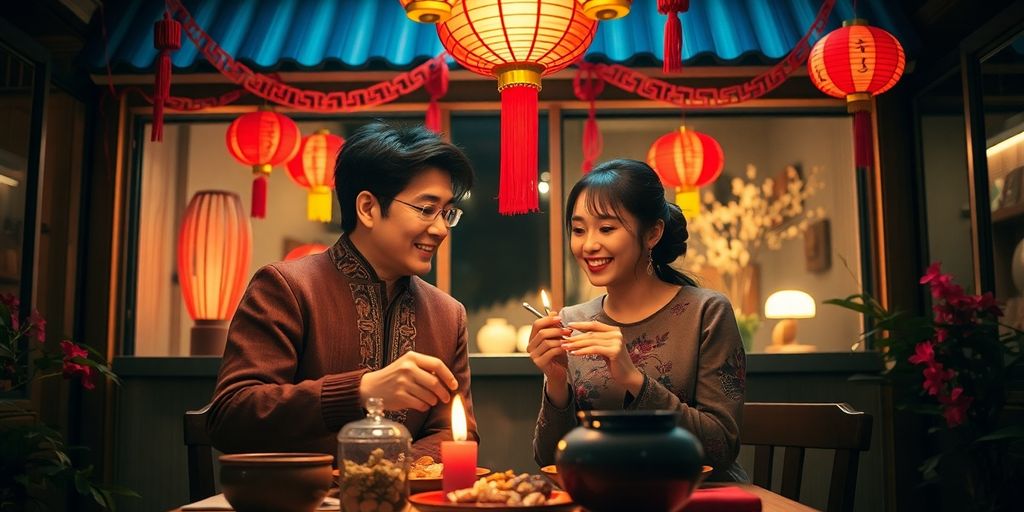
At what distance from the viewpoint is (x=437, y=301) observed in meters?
2.29

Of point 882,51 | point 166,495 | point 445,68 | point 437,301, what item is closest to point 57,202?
point 166,495

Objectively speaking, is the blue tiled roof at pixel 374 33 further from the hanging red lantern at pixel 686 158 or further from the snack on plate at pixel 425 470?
the snack on plate at pixel 425 470

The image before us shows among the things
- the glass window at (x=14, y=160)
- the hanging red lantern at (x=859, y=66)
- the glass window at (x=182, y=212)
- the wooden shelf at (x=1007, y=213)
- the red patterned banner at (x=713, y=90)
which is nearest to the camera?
the hanging red lantern at (x=859, y=66)

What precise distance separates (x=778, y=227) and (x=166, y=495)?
2.79 m

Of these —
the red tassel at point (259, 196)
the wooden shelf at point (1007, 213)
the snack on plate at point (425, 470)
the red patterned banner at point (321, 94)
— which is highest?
the red patterned banner at point (321, 94)

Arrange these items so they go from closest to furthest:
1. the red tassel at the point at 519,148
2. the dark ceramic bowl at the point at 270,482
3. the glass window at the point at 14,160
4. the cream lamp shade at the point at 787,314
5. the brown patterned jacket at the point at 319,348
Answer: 1. the dark ceramic bowl at the point at 270,482
2. the brown patterned jacket at the point at 319,348
3. the red tassel at the point at 519,148
4. the glass window at the point at 14,160
5. the cream lamp shade at the point at 787,314

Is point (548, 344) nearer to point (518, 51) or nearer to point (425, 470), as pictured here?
point (425, 470)

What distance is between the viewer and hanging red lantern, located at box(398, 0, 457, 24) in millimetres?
2139

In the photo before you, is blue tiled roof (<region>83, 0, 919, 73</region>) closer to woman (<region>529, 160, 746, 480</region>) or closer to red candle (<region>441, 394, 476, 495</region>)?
woman (<region>529, 160, 746, 480</region>)

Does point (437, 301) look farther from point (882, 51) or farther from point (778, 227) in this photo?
point (778, 227)

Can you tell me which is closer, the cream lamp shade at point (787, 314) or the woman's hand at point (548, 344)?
the woman's hand at point (548, 344)

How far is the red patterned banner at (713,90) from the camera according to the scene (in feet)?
11.6

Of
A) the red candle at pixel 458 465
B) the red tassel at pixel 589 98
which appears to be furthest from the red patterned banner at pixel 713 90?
the red candle at pixel 458 465

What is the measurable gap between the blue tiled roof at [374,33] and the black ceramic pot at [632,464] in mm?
2940
